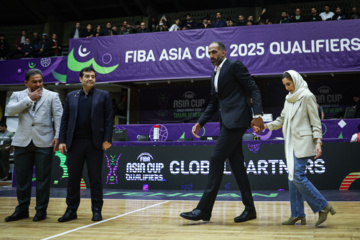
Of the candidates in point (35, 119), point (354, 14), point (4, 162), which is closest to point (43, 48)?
point (4, 162)

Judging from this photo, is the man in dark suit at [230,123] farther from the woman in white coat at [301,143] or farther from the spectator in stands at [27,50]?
the spectator in stands at [27,50]

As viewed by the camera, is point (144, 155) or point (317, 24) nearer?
point (144, 155)

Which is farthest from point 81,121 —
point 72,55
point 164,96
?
point 164,96

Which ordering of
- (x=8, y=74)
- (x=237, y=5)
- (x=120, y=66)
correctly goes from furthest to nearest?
(x=237, y=5) → (x=8, y=74) → (x=120, y=66)

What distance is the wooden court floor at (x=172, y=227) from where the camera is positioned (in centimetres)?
278

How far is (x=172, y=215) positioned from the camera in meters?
3.93

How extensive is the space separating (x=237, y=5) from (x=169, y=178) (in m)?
11.2

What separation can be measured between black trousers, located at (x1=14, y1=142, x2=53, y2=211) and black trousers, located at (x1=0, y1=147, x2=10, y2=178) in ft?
26.0

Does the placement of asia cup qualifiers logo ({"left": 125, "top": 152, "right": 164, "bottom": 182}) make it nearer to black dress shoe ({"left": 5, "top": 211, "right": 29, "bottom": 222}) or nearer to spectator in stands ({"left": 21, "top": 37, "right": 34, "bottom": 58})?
black dress shoe ({"left": 5, "top": 211, "right": 29, "bottom": 222})

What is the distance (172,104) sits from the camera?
14.4 meters

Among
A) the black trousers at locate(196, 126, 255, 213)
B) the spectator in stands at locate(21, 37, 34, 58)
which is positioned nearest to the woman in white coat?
the black trousers at locate(196, 126, 255, 213)

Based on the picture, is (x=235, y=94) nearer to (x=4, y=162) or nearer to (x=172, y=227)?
(x=172, y=227)

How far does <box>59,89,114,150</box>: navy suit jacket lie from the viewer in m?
3.66

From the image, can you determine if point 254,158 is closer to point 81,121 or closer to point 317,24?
point 81,121
